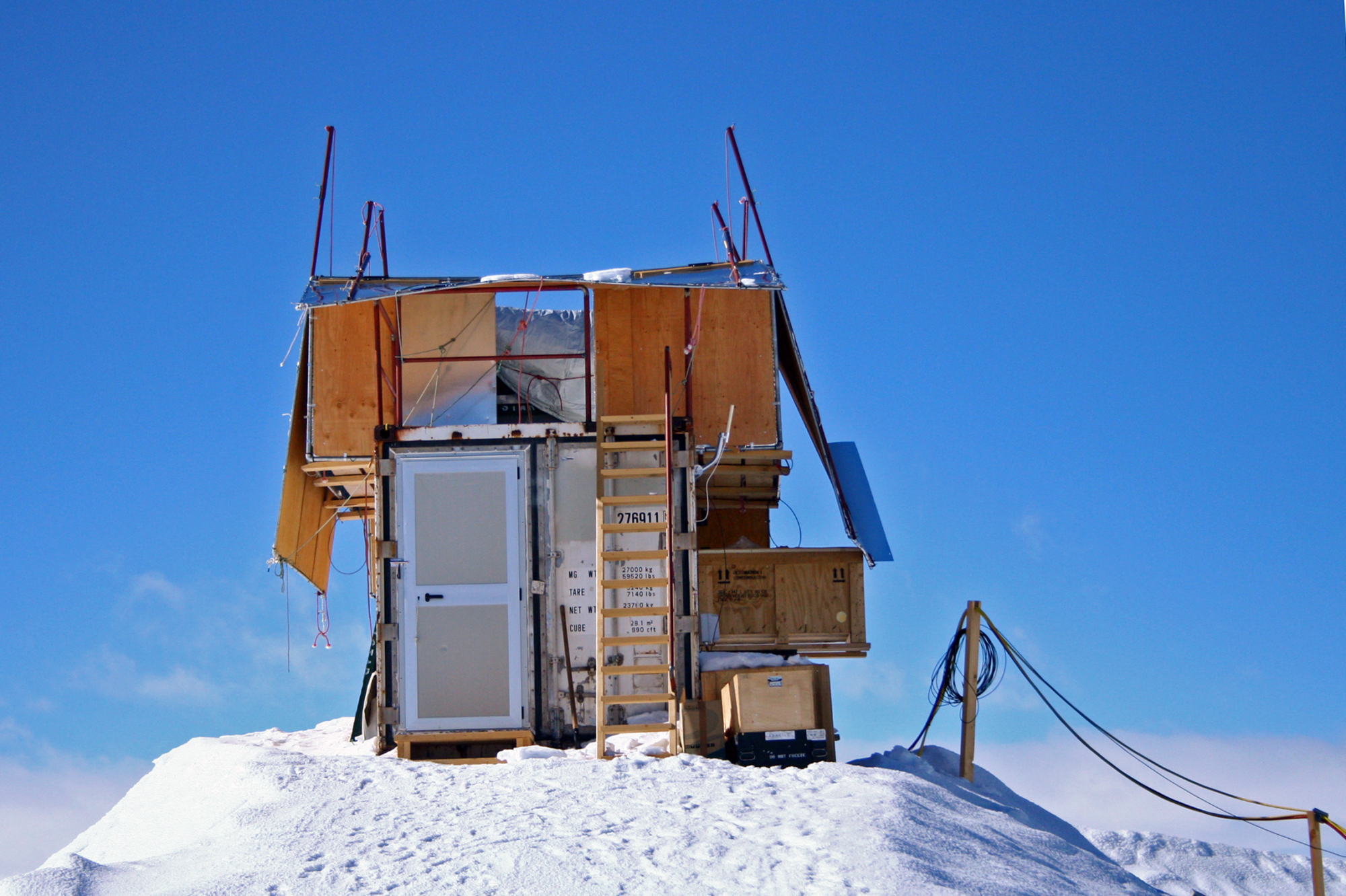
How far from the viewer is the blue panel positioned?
48.2ft

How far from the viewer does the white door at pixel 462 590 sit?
1293 centimetres

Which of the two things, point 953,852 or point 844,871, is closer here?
point 844,871

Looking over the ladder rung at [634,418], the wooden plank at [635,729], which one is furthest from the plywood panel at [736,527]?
the wooden plank at [635,729]

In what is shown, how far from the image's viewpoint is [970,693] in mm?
12094

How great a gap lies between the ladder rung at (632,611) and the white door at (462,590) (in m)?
1.13

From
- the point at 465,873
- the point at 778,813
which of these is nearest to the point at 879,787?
the point at 778,813

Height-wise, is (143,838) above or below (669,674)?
below

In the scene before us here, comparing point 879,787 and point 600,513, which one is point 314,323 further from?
point 879,787

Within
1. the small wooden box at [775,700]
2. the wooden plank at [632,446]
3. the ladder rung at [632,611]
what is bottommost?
the small wooden box at [775,700]

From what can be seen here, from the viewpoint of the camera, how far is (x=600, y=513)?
12.6 metres

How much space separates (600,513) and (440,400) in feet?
8.29

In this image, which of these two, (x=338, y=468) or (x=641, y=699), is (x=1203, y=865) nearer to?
(x=641, y=699)

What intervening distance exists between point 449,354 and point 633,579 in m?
3.46

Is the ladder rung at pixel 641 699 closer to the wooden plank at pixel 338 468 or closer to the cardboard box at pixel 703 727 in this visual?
the cardboard box at pixel 703 727
